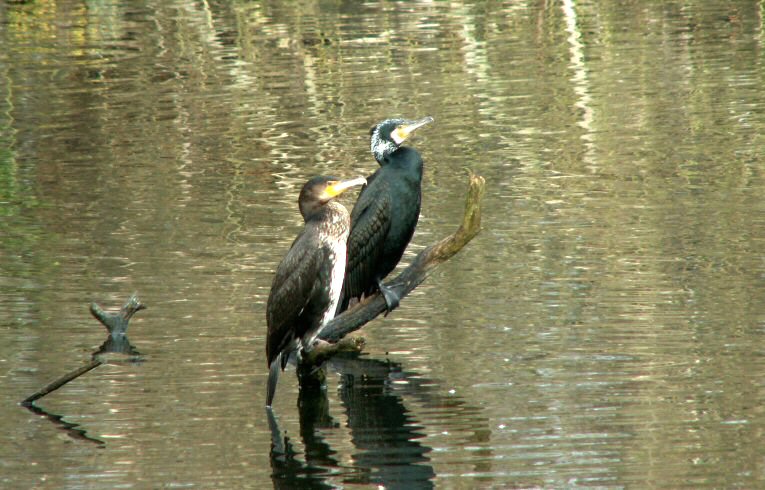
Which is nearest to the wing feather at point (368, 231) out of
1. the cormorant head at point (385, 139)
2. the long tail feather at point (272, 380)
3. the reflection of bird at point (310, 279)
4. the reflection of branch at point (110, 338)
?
the cormorant head at point (385, 139)

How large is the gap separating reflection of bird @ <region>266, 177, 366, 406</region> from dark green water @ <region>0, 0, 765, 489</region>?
365 millimetres

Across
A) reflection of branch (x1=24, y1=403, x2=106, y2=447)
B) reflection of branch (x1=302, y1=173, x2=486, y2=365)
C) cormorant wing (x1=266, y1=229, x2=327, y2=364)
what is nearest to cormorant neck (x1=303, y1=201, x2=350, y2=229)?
cormorant wing (x1=266, y1=229, x2=327, y2=364)

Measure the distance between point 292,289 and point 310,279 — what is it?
0.35ft

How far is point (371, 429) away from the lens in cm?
741

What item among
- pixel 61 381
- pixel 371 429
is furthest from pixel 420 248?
pixel 61 381

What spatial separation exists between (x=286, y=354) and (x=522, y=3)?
19437 millimetres

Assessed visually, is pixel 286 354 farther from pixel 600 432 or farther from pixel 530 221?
pixel 530 221

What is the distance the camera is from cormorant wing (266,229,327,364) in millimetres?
7637

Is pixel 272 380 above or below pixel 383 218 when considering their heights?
below

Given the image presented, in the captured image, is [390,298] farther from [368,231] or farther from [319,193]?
[319,193]

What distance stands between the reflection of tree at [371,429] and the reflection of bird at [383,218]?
50cm

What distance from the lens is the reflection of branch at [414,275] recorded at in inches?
299

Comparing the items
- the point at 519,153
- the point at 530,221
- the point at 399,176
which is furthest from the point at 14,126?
the point at 399,176

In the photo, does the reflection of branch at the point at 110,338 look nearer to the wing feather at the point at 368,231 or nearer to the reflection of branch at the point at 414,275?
the reflection of branch at the point at 414,275
